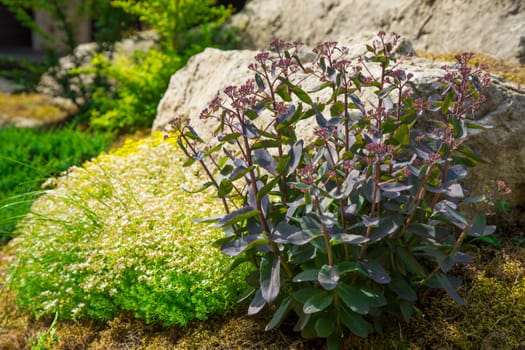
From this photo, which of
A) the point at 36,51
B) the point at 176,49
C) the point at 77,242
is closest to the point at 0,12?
the point at 36,51

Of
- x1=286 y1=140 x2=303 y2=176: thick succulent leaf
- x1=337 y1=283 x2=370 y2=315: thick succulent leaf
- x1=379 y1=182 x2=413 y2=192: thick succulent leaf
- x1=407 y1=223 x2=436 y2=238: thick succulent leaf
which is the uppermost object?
x1=286 y1=140 x2=303 y2=176: thick succulent leaf

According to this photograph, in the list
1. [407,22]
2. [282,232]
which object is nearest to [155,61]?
[407,22]

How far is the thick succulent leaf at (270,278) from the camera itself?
197 centimetres

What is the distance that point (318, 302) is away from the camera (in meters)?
1.97

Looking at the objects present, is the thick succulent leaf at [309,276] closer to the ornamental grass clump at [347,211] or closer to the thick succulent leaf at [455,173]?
the ornamental grass clump at [347,211]

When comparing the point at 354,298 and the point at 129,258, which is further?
the point at 129,258

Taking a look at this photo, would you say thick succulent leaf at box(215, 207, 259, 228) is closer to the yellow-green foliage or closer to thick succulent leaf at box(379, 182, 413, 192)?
thick succulent leaf at box(379, 182, 413, 192)

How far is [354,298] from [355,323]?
155mm

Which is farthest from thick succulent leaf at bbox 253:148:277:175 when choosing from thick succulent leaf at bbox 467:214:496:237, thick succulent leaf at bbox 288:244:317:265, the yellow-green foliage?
the yellow-green foliage

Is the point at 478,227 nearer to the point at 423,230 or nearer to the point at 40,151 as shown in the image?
the point at 423,230

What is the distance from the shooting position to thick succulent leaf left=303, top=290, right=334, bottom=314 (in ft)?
6.35

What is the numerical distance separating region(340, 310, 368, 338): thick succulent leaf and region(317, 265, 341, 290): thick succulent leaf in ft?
0.81

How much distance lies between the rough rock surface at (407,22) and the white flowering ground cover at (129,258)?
229 cm

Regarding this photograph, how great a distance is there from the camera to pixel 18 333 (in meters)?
3.02
